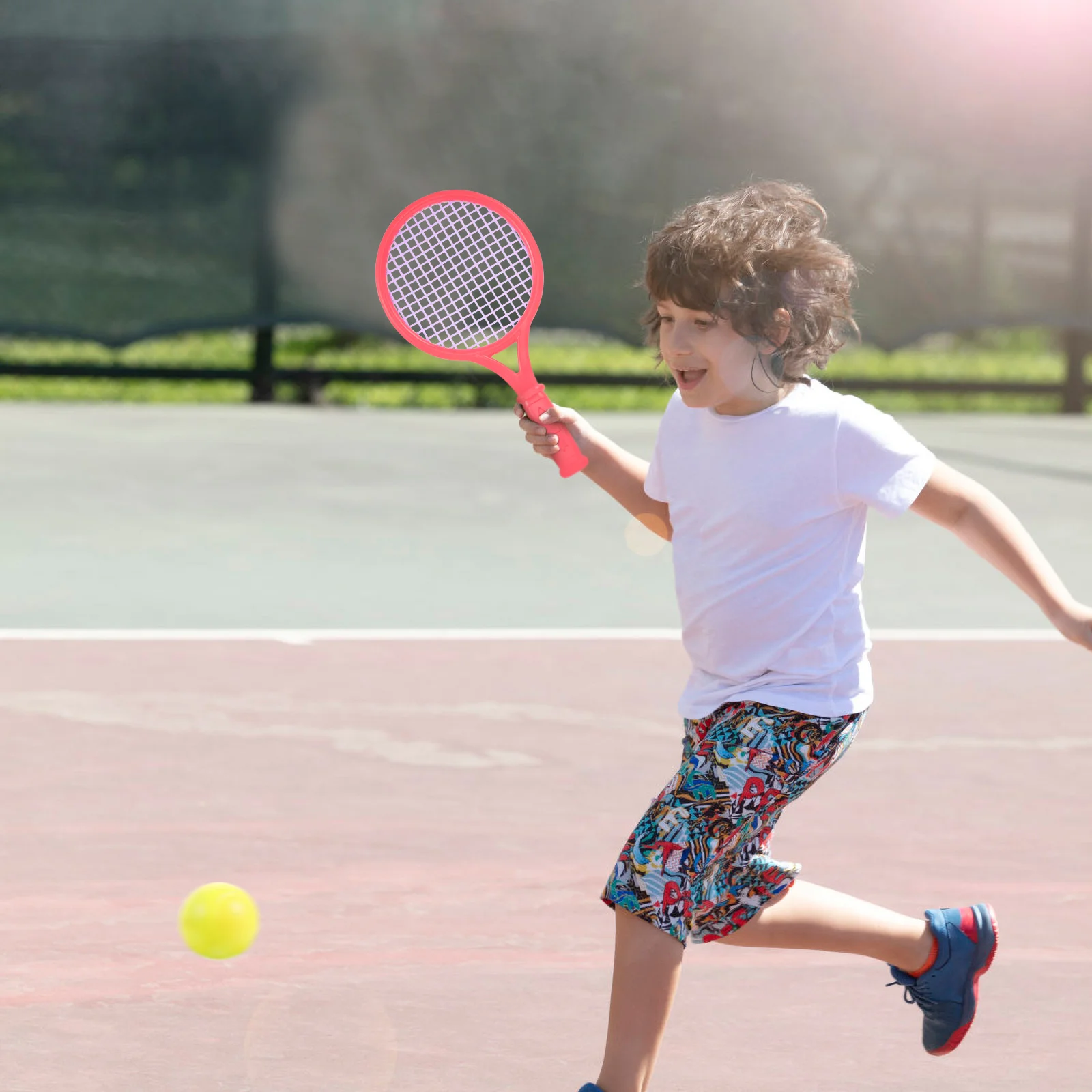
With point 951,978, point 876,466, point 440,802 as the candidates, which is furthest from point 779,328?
point 440,802

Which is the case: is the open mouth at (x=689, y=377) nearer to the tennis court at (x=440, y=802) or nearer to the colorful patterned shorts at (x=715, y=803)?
the colorful patterned shorts at (x=715, y=803)

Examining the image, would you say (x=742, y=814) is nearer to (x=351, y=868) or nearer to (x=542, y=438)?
(x=542, y=438)

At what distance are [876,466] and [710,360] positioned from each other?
264mm

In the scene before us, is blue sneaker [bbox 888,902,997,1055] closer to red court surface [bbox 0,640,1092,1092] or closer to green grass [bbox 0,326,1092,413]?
red court surface [bbox 0,640,1092,1092]

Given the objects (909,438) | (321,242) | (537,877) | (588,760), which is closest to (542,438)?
(909,438)

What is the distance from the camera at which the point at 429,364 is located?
13.0 meters

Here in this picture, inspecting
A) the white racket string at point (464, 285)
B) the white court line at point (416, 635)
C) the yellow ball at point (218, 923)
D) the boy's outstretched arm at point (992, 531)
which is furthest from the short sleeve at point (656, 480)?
the white court line at point (416, 635)

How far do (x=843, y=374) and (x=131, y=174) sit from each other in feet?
15.2

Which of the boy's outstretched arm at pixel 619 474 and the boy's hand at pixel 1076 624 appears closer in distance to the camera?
the boy's hand at pixel 1076 624

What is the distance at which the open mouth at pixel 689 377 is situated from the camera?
2.72 meters

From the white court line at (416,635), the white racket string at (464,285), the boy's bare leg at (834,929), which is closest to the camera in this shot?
the boy's bare leg at (834,929)

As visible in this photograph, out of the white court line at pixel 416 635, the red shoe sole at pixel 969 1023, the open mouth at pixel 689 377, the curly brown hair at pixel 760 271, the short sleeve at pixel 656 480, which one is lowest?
the white court line at pixel 416 635

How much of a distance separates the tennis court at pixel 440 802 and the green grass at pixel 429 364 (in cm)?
450

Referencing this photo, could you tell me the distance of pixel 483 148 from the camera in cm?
1217
